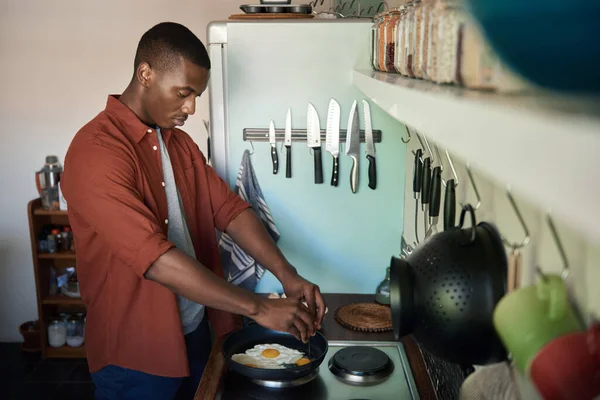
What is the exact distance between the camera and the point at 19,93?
3.87 meters

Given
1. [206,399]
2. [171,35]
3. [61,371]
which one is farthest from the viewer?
[61,371]

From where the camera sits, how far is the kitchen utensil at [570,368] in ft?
1.74

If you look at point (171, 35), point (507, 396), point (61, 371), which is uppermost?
point (171, 35)

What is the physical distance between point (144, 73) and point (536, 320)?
1404mm

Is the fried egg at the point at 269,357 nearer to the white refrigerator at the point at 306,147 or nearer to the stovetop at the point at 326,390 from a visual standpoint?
the stovetop at the point at 326,390

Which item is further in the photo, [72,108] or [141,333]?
[72,108]

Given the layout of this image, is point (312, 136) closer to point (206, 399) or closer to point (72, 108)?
point (206, 399)

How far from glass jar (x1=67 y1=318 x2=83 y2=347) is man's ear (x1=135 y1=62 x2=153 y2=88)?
2.47m

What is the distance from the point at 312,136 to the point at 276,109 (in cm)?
16

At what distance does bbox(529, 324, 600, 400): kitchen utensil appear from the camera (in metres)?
0.53

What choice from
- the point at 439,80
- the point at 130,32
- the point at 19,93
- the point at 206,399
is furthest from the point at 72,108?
the point at 439,80

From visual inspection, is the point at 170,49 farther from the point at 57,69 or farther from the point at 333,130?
the point at 57,69

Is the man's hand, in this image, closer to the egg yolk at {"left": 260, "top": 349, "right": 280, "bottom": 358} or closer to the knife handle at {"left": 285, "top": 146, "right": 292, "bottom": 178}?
the egg yolk at {"left": 260, "top": 349, "right": 280, "bottom": 358}

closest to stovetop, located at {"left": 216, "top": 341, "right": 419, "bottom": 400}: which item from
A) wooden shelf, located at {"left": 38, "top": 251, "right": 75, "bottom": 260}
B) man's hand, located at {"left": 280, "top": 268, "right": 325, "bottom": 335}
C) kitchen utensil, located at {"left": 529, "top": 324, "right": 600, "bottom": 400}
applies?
man's hand, located at {"left": 280, "top": 268, "right": 325, "bottom": 335}
